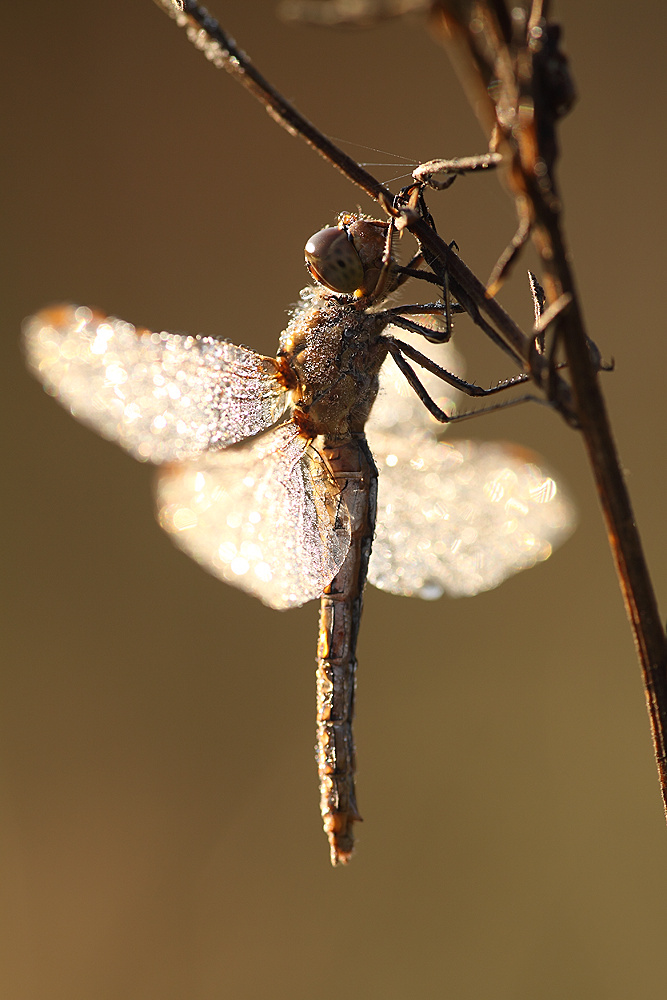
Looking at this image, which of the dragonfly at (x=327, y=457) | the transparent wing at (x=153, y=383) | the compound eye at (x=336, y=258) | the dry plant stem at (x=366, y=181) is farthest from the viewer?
the transparent wing at (x=153, y=383)

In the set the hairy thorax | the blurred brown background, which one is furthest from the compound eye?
the blurred brown background

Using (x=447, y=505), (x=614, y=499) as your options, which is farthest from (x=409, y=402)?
(x=614, y=499)

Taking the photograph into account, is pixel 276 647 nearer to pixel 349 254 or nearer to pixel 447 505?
pixel 447 505

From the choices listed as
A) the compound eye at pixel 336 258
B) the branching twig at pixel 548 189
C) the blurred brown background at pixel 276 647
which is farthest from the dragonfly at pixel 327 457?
the blurred brown background at pixel 276 647

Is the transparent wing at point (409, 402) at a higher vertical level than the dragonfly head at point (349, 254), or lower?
lower

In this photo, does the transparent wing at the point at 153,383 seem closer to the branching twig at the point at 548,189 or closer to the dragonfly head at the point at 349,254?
the dragonfly head at the point at 349,254

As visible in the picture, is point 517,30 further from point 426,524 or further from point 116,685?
point 116,685

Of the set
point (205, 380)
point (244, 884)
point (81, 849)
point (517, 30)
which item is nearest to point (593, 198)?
point (205, 380)

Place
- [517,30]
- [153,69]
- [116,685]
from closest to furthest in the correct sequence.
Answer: [517,30] → [116,685] → [153,69]
